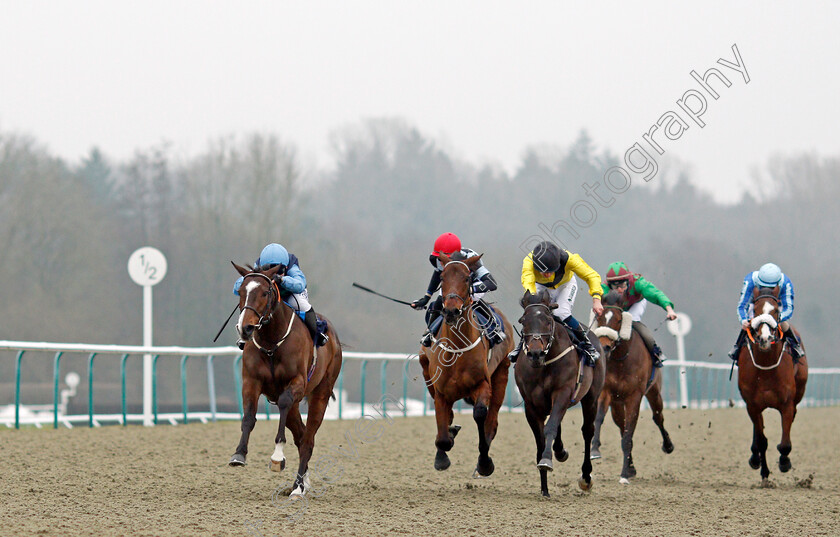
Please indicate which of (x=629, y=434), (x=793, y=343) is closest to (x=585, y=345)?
(x=629, y=434)

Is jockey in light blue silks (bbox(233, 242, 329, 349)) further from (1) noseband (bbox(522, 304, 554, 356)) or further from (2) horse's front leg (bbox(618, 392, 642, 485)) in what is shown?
(2) horse's front leg (bbox(618, 392, 642, 485))

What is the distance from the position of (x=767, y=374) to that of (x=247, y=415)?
17.5ft

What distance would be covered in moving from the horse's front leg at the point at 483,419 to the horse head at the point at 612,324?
5.94 ft

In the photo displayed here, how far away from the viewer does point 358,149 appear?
147 ft

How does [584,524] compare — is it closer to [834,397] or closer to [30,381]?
[30,381]

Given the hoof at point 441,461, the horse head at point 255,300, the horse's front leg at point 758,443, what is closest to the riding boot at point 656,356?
the horse's front leg at point 758,443

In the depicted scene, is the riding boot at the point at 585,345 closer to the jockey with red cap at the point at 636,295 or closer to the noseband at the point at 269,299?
the jockey with red cap at the point at 636,295

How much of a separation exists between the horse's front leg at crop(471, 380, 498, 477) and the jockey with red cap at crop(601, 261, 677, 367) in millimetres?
2596

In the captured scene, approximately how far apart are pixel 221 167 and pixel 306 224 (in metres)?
3.49

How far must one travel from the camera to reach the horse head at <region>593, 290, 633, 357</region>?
399 inches

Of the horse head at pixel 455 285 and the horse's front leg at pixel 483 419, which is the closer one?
the horse head at pixel 455 285

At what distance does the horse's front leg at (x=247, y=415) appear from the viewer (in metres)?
6.99

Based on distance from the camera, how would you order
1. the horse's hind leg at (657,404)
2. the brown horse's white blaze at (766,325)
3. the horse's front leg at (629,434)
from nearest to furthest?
1. the brown horse's white blaze at (766,325)
2. the horse's front leg at (629,434)
3. the horse's hind leg at (657,404)

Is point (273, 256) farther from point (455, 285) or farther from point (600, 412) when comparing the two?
point (600, 412)
